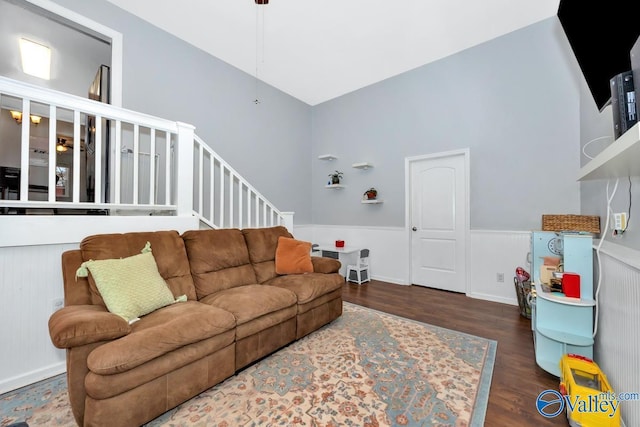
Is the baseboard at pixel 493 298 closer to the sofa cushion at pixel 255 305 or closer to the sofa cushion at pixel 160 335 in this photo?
the sofa cushion at pixel 255 305

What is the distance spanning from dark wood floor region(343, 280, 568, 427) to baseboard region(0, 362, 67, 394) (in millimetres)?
2733

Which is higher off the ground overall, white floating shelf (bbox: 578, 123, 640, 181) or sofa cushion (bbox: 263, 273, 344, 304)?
white floating shelf (bbox: 578, 123, 640, 181)

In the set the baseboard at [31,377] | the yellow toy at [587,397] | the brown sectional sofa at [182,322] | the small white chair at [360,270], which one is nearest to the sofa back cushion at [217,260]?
the brown sectional sofa at [182,322]

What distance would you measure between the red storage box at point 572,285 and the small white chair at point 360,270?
8.94ft

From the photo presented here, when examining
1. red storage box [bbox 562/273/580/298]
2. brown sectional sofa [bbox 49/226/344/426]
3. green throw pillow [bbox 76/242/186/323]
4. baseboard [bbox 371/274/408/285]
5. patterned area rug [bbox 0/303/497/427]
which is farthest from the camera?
baseboard [bbox 371/274/408/285]

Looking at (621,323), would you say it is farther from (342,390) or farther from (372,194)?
(372,194)

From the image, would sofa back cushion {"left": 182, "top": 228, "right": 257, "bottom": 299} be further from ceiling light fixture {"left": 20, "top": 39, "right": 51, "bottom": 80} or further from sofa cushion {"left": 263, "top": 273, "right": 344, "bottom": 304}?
ceiling light fixture {"left": 20, "top": 39, "right": 51, "bottom": 80}

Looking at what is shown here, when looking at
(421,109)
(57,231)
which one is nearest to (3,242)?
(57,231)

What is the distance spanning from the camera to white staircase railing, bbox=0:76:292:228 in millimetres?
1913

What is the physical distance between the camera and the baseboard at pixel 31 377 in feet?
5.67

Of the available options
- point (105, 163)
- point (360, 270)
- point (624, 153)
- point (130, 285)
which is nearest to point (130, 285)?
point (130, 285)

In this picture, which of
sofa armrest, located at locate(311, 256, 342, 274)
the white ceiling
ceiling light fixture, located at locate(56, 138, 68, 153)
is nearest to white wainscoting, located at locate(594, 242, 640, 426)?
sofa armrest, located at locate(311, 256, 342, 274)

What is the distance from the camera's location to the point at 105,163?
125 inches

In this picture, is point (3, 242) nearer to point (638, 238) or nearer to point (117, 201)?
point (117, 201)
